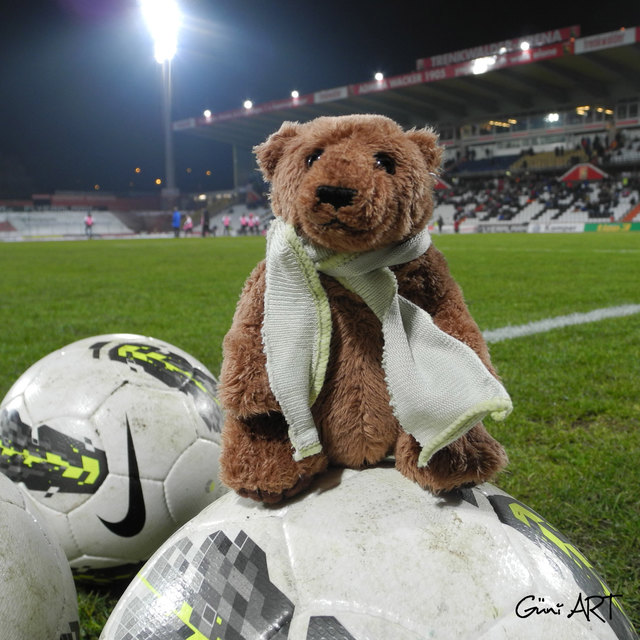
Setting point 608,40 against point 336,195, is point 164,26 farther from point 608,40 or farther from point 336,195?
point 336,195

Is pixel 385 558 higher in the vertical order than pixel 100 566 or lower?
higher

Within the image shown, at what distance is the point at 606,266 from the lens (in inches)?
446

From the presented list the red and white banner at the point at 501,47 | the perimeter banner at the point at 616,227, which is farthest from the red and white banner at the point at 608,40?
A: the red and white banner at the point at 501,47

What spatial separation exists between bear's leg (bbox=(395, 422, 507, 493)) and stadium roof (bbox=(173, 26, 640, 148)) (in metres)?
30.2

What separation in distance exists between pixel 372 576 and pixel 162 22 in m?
48.7

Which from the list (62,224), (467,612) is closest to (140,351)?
(467,612)

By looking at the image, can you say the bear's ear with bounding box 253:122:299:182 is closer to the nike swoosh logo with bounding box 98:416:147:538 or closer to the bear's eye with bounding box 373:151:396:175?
the bear's eye with bounding box 373:151:396:175

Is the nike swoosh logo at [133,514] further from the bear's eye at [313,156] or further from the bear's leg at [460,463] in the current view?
the bear's eye at [313,156]

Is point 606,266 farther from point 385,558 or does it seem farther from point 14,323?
point 385,558

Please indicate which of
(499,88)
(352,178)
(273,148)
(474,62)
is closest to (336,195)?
(352,178)

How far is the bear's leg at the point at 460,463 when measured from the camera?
4.24 feet

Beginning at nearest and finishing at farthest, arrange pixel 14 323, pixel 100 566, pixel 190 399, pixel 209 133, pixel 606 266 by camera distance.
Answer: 1. pixel 100 566
2. pixel 190 399
3. pixel 14 323
4. pixel 606 266
5. pixel 209 133

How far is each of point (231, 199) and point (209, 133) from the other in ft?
23.3

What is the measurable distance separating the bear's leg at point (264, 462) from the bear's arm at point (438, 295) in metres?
0.40
